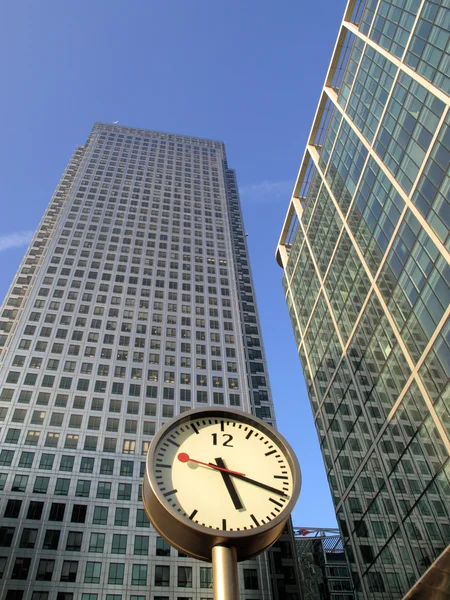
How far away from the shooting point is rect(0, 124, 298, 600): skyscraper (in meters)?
45.5

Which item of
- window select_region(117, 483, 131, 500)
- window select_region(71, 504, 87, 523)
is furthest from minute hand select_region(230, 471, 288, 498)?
window select_region(117, 483, 131, 500)

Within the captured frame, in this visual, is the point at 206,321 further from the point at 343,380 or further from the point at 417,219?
the point at 417,219

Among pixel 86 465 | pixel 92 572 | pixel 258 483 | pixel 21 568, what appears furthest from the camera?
pixel 86 465

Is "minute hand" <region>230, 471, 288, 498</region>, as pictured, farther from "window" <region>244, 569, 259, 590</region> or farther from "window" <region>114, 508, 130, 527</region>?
"window" <region>114, 508, 130, 527</region>

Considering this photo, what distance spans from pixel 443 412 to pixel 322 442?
17127 mm

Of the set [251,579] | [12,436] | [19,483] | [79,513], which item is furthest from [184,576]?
[12,436]

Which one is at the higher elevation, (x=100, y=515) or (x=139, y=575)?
(x=100, y=515)

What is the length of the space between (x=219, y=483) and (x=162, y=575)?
157 ft

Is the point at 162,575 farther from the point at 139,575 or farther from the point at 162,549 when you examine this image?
the point at 162,549

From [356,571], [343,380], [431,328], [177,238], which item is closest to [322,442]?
[343,380]

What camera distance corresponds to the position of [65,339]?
63688mm

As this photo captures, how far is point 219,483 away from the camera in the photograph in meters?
3.99

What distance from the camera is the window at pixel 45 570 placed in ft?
141

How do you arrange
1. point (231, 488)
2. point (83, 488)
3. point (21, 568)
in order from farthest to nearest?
point (83, 488)
point (21, 568)
point (231, 488)
